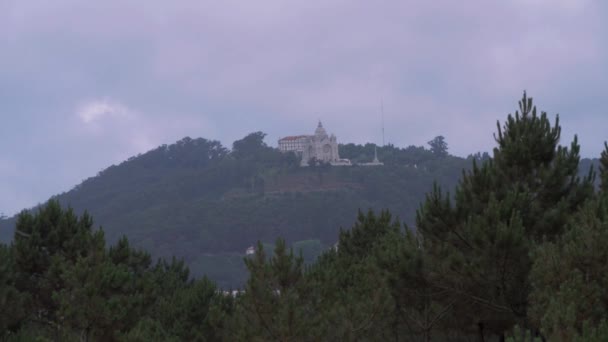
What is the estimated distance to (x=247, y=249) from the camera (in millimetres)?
130625

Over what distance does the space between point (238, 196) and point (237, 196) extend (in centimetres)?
18

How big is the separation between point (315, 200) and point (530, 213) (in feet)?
403

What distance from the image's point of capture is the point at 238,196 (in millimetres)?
151750

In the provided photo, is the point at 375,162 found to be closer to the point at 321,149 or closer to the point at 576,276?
the point at 321,149

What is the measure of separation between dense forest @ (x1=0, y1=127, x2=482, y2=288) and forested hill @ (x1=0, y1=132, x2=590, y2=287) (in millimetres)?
171

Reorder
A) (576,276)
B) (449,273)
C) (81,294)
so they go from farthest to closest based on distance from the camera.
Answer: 1. (81,294)
2. (449,273)
3. (576,276)

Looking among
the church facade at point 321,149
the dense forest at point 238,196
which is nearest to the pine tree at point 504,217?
the dense forest at point 238,196

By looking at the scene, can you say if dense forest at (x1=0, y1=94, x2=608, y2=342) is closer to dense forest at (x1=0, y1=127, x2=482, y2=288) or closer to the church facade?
dense forest at (x1=0, y1=127, x2=482, y2=288)

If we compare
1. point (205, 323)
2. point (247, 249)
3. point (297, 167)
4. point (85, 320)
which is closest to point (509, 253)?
point (85, 320)

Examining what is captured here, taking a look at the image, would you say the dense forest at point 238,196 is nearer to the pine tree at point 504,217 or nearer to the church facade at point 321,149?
the church facade at point 321,149

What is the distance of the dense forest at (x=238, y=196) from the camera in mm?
132250

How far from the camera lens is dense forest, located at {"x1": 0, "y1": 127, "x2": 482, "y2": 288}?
132250mm

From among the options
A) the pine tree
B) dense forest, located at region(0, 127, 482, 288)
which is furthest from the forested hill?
the pine tree

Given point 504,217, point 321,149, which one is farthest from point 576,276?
point 321,149
